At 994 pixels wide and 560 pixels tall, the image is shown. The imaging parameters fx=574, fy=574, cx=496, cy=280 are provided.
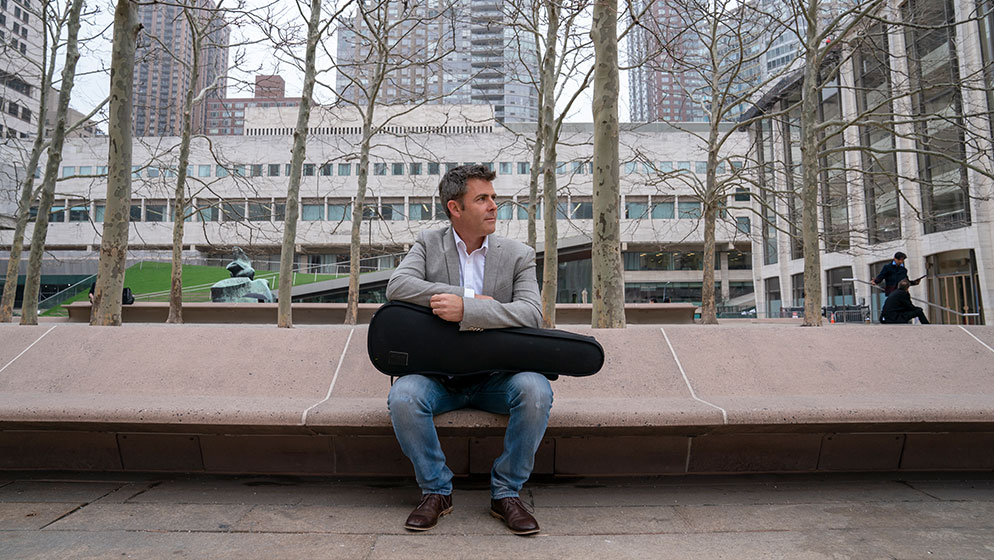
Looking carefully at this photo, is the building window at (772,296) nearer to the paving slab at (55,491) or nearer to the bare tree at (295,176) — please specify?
the bare tree at (295,176)

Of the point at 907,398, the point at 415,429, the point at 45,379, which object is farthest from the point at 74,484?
the point at 907,398

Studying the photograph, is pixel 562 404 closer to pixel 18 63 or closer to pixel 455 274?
pixel 455 274

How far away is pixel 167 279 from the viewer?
3338 centimetres

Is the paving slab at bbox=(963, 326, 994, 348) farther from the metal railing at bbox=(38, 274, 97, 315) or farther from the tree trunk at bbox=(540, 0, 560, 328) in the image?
the metal railing at bbox=(38, 274, 97, 315)

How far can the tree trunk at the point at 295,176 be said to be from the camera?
11.5 metres

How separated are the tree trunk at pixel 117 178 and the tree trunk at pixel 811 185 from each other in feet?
35.9

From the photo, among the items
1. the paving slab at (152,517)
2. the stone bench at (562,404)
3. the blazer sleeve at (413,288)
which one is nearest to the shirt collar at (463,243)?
the blazer sleeve at (413,288)

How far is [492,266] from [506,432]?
86 cm

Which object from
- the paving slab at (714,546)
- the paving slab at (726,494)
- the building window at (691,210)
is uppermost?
the building window at (691,210)

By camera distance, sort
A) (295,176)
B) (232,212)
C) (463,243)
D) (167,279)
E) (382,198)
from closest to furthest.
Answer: (463,243), (295,176), (232,212), (167,279), (382,198)

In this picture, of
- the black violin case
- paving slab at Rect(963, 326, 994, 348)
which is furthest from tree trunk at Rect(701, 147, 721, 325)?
the black violin case

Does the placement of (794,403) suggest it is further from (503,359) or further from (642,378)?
(503,359)

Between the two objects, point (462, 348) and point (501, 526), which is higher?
point (462, 348)

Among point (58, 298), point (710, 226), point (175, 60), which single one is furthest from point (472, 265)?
point (58, 298)
